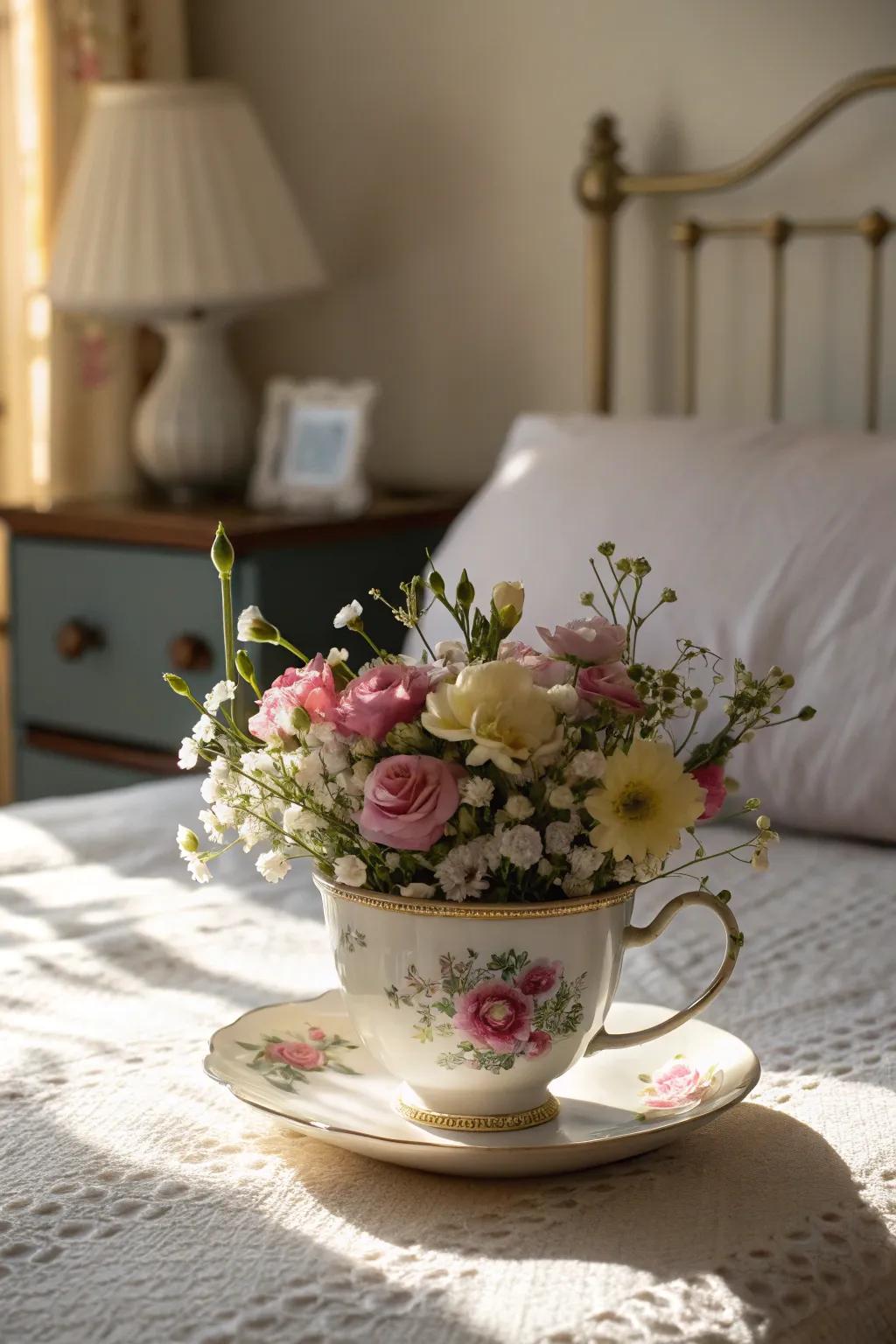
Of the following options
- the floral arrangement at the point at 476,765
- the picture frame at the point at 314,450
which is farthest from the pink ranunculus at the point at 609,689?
the picture frame at the point at 314,450

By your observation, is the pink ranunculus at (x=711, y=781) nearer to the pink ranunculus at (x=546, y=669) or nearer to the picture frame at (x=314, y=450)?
the pink ranunculus at (x=546, y=669)

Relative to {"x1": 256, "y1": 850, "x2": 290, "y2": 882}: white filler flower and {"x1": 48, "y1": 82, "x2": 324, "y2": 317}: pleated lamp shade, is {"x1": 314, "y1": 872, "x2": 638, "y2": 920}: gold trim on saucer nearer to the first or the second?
{"x1": 256, "y1": 850, "x2": 290, "y2": 882}: white filler flower

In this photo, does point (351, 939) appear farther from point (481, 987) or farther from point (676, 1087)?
point (676, 1087)

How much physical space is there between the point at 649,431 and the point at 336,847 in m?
1.02

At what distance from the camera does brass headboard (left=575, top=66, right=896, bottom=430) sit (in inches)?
78.5

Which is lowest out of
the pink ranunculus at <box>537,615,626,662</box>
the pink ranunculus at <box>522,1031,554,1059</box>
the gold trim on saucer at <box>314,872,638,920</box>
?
the pink ranunculus at <box>522,1031,554,1059</box>

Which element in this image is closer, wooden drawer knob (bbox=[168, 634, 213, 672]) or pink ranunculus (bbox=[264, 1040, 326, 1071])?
pink ranunculus (bbox=[264, 1040, 326, 1071])

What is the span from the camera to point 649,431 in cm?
175

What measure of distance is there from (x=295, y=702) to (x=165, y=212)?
5.43 feet

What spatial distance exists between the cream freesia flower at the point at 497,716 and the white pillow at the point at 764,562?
0.76 m

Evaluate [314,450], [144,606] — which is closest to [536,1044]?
[144,606]

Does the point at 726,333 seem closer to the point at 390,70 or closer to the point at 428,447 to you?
the point at 428,447

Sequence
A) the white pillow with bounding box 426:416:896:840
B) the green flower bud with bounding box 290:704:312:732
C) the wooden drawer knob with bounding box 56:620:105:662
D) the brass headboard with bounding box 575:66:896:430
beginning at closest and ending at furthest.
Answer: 1. the green flower bud with bounding box 290:704:312:732
2. the white pillow with bounding box 426:416:896:840
3. the brass headboard with bounding box 575:66:896:430
4. the wooden drawer knob with bounding box 56:620:105:662

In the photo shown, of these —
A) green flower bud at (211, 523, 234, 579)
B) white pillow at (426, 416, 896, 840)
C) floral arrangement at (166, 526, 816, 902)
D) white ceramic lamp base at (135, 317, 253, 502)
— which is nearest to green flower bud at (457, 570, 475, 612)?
floral arrangement at (166, 526, 816, 902)
